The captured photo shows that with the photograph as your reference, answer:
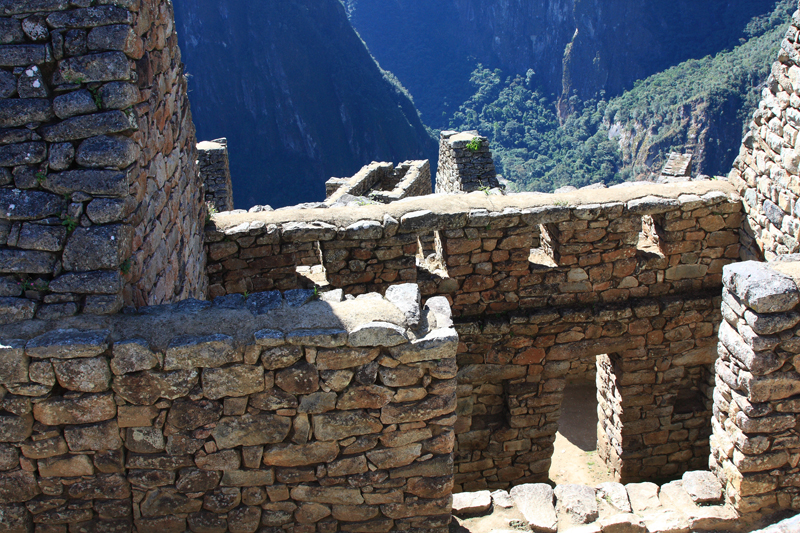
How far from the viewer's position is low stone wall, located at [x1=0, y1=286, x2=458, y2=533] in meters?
3.29

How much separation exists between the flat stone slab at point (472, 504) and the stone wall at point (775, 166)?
355 centimetres

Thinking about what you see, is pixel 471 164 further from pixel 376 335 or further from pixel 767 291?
pixel 376 335

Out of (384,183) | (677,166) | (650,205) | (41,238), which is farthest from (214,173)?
(41,238)

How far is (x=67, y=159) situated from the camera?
3.59 m

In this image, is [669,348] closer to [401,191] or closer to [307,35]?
[401,191]

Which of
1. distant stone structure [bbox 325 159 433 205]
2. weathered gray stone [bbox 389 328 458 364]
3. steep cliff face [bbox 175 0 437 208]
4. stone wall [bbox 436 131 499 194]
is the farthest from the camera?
steep cliff face [bbox 175 0 437 208]

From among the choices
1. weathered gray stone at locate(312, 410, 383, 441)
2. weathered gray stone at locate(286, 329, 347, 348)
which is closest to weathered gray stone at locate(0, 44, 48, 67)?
weathered gray stone at locate(286, 329, 347, 348)

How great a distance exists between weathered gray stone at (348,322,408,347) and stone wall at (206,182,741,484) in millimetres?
2735

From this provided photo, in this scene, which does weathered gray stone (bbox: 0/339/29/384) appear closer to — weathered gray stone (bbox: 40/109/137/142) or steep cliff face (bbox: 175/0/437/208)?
weathered gray stone (bbox: 40/109/137/142)

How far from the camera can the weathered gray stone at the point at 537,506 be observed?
169 inches

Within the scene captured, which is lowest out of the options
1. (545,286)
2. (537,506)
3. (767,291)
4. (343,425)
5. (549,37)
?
(537,506)

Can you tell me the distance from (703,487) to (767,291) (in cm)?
160

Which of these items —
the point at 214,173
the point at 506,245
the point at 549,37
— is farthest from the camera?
the point at 549,37

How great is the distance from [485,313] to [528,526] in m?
2.63
